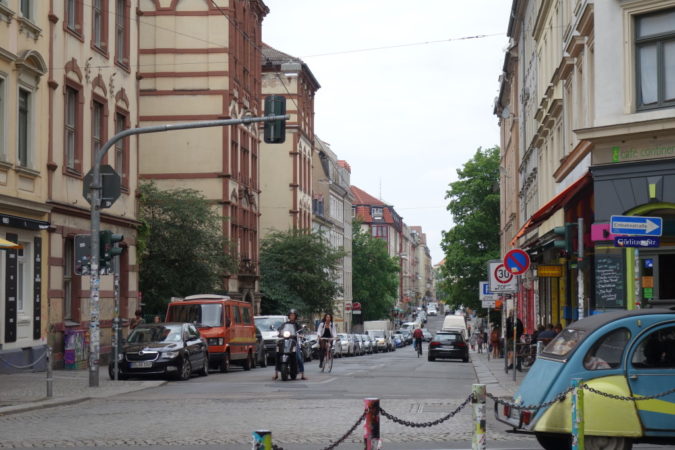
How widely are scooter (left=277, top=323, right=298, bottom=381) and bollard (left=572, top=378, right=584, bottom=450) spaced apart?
17.7 metres

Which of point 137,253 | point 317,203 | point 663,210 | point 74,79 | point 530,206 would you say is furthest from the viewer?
point 317,203

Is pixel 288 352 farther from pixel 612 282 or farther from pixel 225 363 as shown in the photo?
pixel 612 282

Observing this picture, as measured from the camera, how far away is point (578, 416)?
10453mm

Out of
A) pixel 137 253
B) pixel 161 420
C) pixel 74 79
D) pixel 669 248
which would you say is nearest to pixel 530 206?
pixel 137 253

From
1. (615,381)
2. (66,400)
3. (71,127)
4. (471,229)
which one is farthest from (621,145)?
(471,229)

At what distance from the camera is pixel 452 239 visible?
274 feet

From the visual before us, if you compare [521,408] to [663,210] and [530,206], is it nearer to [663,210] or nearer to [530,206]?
[663,210]

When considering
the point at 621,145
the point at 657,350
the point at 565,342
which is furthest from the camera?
the point at 621,145

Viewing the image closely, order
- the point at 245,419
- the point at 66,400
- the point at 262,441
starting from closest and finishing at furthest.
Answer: the point at 262,441 < the point at 245,419 < the point at 66,400

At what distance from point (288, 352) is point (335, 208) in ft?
258

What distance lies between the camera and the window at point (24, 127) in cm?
2977

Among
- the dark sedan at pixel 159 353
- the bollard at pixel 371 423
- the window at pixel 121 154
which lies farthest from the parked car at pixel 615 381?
the window at pixel 121 154

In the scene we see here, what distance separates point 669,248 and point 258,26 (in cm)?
4487

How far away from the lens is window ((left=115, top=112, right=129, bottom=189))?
3794 cm
